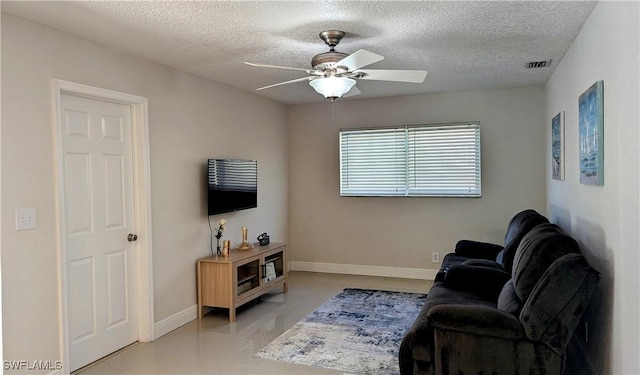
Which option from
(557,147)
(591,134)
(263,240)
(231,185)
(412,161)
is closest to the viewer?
(591,134)

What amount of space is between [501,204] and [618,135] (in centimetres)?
329

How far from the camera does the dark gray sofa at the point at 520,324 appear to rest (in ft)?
7.54

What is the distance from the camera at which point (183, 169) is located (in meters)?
4.26

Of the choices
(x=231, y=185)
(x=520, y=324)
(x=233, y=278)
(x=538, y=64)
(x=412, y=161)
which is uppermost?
(x=538, y=64)

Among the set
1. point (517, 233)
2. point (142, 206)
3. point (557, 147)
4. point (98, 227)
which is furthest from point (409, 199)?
point (98, 227)

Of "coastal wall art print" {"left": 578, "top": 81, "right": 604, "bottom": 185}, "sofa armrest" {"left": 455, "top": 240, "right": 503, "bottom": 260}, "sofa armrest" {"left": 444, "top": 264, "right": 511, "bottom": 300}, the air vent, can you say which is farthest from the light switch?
the air vent

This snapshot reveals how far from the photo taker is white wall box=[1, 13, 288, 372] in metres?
2.76

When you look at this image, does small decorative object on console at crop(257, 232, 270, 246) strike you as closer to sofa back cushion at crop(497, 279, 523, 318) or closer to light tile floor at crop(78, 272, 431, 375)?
light tile floor at crop(78, 272, 431, 375)

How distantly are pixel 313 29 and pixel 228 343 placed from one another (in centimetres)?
257

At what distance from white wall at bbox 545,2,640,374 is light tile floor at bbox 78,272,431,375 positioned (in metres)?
1.71

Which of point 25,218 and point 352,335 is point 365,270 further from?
point 25,218

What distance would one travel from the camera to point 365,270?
6.09 m

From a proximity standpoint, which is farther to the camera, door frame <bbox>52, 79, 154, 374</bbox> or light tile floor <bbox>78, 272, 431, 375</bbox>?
door frame <bbox>52, 79, 154, 374</bbox>

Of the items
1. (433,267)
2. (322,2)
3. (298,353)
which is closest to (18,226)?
(298,353)
